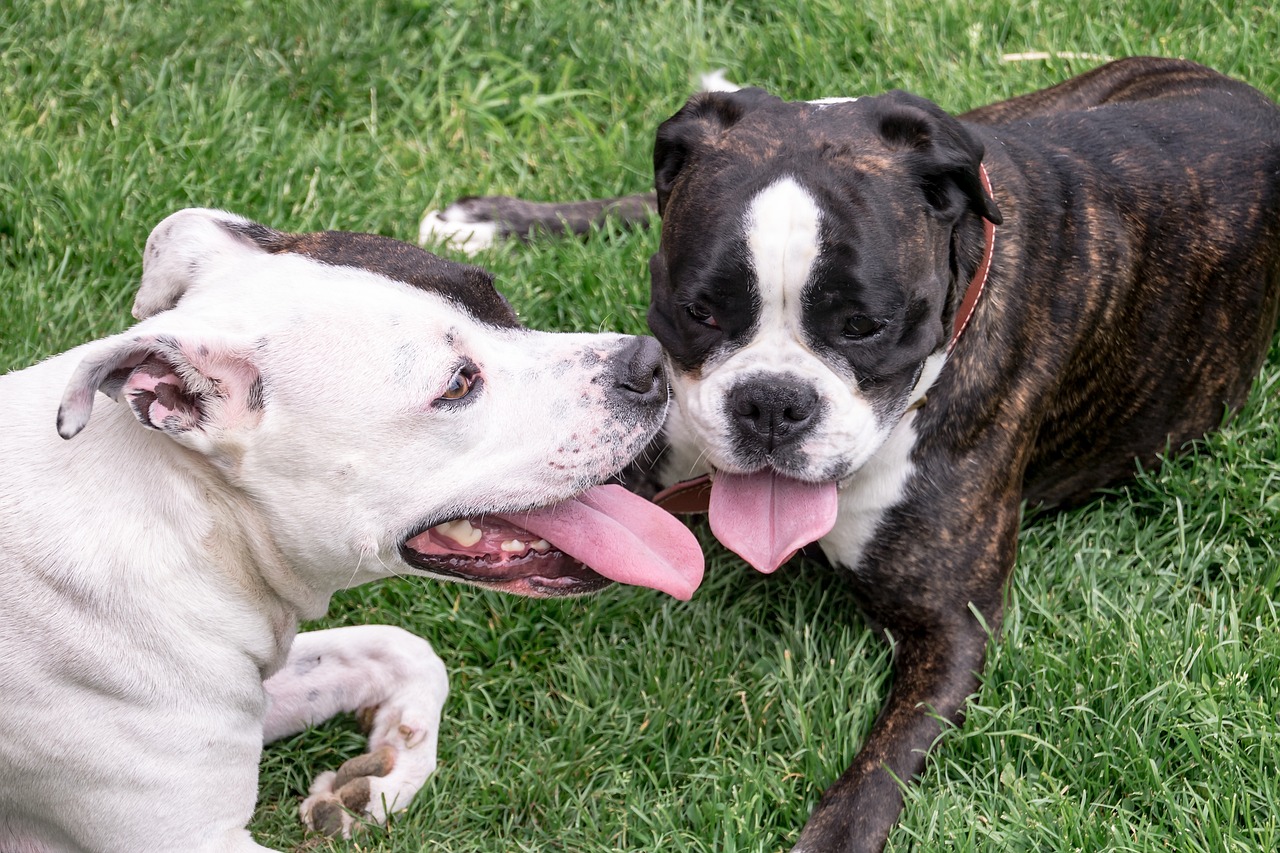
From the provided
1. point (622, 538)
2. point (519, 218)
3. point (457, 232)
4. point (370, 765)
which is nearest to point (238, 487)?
point (622, 538)

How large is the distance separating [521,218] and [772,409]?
211cm

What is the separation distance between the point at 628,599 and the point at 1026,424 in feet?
4.16

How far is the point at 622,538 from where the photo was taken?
11.3ft

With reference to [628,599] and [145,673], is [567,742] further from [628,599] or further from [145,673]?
[145,673]

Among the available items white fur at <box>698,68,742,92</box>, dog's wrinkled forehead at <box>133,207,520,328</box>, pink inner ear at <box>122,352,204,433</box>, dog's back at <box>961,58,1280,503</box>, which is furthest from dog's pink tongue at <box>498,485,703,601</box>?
white fur at <box>698,68,742,92</box>

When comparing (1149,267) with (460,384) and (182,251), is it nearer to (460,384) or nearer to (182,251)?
(460,384)

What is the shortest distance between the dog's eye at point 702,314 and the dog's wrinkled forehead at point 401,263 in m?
0.51

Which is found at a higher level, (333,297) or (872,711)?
(333,297)

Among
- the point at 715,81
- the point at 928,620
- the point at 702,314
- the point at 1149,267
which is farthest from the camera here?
the point at 715,81

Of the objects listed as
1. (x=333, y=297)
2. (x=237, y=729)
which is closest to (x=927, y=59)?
(x=333, y=297)

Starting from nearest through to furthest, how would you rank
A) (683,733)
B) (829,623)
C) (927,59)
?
(683,733)
(829,623)
(927,59)

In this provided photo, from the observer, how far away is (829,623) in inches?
167

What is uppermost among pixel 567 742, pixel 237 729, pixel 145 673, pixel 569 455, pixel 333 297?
pixel 333 297

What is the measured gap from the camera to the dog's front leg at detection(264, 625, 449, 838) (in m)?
3.82
